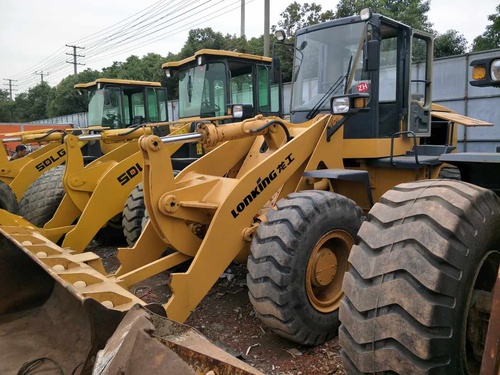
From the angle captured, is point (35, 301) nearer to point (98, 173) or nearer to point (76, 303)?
point (76, 303)

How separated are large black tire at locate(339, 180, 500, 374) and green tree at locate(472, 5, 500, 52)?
25498 millimetres

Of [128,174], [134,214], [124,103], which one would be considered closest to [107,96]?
[124,103]

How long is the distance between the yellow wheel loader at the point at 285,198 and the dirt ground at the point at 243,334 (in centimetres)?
17

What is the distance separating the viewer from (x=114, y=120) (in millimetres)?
11156

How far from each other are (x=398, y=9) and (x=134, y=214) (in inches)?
1146

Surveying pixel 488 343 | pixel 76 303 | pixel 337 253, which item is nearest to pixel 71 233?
pixel 76 303

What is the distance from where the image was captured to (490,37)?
80.8 feet

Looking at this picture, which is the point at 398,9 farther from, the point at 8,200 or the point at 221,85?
the point at 8,200

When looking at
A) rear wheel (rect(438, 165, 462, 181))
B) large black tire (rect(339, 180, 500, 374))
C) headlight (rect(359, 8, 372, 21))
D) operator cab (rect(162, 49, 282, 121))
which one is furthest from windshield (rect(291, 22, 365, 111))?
large black tire (rect(339, 180, 500, 374))

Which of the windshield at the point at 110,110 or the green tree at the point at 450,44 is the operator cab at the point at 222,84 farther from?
the green tree at the point at 450,44

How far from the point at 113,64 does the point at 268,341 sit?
157 ft

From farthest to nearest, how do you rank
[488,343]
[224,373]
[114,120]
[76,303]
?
1. [114,120]
2. [76,303]
3. [224,373]
4. [488,343]

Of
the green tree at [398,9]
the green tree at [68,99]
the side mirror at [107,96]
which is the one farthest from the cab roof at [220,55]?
the green tree at [68,99]

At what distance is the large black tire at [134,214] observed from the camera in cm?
550
